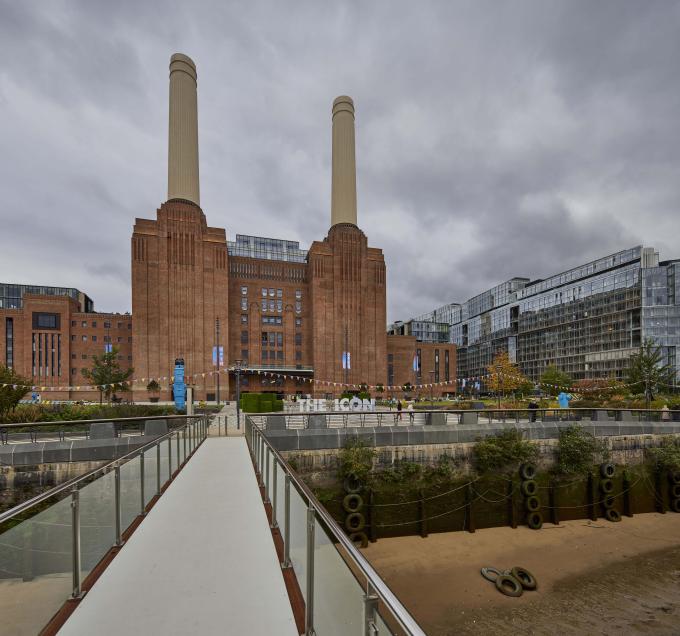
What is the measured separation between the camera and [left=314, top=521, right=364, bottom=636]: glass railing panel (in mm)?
1921

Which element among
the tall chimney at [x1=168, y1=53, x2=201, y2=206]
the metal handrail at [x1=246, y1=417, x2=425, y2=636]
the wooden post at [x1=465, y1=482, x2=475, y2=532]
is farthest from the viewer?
the tall chimney at [x1=168, y1=53, x2=201, y2=206]

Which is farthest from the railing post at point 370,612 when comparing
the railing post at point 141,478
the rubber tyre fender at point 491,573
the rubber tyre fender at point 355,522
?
the rubber tyre fender at point 355,522

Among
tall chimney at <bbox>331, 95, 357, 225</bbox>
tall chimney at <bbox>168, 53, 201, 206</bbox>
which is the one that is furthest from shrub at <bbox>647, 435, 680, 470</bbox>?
tall chimney at <bbox>168, 53, 201, 206</bbox>

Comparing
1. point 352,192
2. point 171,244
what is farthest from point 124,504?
point 352,192

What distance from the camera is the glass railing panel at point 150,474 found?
20.8 feet

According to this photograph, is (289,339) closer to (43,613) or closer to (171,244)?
(171,244)

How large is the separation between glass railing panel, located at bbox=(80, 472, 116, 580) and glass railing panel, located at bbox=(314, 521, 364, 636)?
2.54m

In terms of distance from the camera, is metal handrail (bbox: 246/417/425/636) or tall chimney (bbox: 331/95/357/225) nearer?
metal handrail (bbox: 246/417/425/636)

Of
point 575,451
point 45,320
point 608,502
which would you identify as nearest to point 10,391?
point 575,451

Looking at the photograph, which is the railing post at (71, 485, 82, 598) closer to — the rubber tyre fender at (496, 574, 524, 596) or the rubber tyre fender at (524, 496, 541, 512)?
the rubber tyre fender at (496, 574, 524, 596)

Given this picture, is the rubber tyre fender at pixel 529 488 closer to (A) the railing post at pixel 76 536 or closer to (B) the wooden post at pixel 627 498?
(B) the wooden post at pixel 627 498

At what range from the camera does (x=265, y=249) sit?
8931 centimetres

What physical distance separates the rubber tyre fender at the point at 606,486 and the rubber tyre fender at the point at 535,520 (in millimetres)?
3892

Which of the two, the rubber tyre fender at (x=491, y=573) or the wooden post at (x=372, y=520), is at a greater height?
the wooden post at (x=372, y=520)
